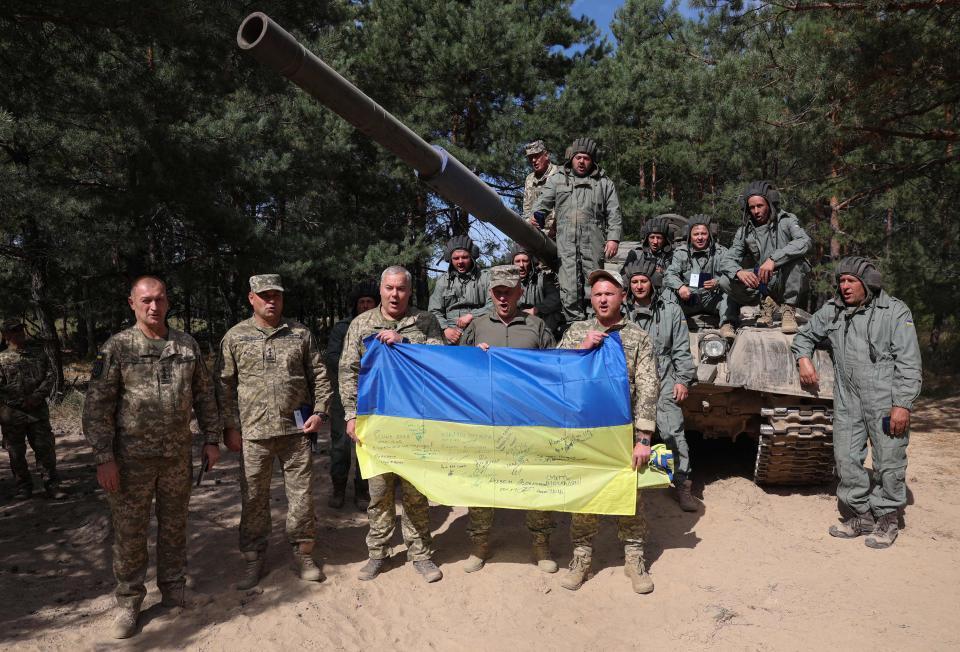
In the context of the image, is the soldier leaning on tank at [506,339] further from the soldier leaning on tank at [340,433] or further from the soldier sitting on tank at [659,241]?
the soldier sitting on tank at [659,241]

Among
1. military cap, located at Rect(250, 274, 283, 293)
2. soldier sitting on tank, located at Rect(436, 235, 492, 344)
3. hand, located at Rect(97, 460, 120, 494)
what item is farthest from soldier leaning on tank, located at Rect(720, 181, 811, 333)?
hand, located at Rect(97, 460, 120, 494)

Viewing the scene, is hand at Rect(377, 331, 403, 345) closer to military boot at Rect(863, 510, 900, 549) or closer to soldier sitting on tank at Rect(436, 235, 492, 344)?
soldier sitting on tank at Rect(436, 235, 492, 344)

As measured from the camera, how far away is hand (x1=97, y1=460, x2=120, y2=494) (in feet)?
12.6

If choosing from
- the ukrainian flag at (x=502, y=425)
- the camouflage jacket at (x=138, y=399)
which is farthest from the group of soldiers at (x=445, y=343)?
the ukrainian flag at (x=502, y=425)

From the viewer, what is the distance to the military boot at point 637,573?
4.41 m

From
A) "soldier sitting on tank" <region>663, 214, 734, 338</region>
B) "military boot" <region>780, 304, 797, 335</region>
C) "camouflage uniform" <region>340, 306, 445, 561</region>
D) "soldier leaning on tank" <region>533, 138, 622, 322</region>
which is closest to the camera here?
"camouflage uniform" <region>340, 306, 445, 561</region>

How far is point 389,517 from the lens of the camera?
4.62m

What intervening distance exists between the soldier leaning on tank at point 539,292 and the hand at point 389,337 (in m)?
2.16

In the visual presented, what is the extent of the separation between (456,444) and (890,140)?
8.51m

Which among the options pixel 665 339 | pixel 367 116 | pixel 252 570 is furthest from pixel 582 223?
pixel 252 570

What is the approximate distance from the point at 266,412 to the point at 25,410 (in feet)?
12.7

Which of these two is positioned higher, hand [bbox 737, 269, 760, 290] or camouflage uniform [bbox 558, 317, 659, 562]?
hand [bbox 737, 269, 760, 290]

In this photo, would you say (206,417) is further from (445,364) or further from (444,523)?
(444,523)

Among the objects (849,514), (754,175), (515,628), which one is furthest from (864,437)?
(754,175)
